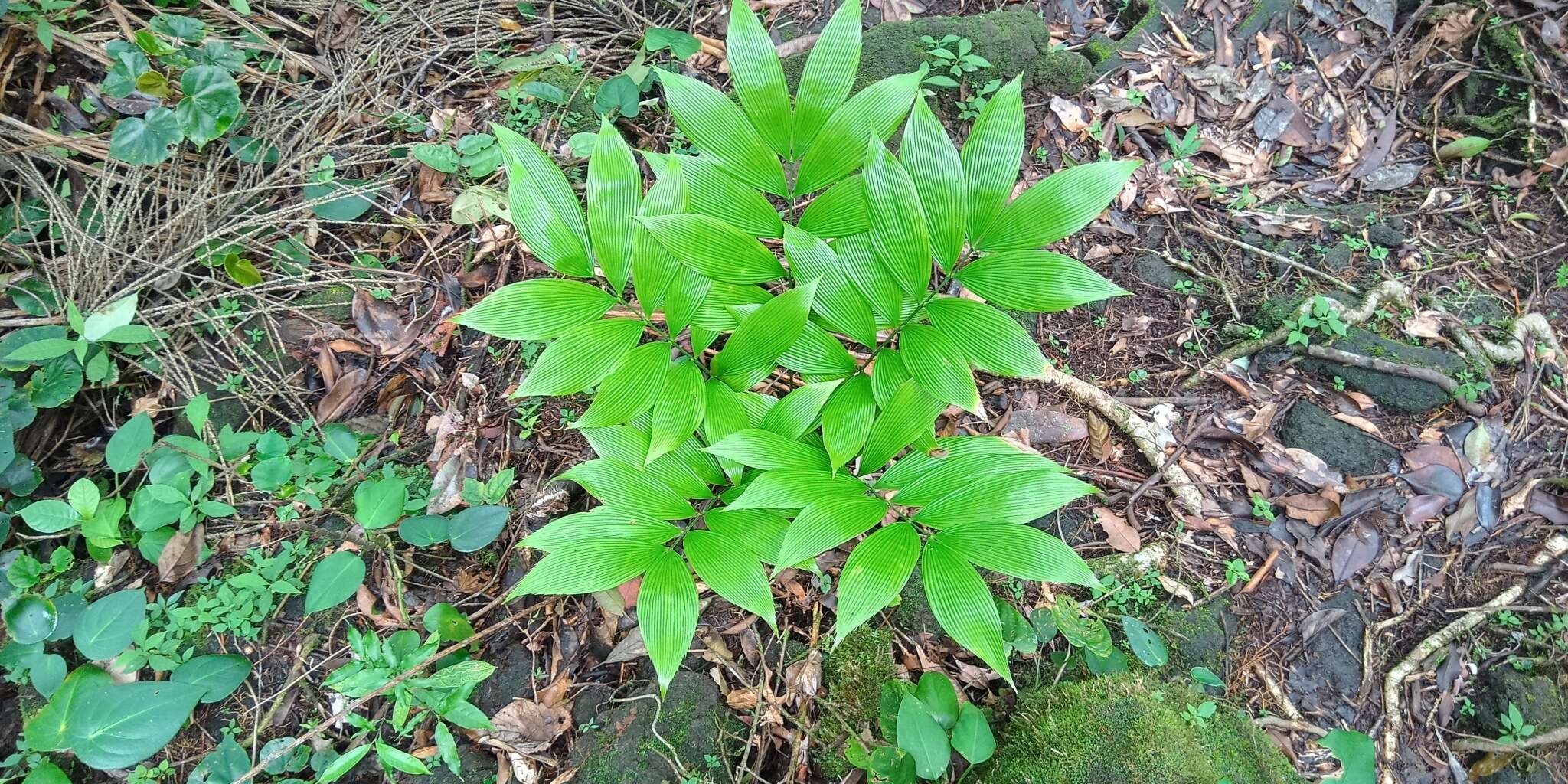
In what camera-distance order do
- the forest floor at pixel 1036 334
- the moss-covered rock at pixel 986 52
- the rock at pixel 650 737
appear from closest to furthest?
the rock at pixel 650 737, the forest floor at pixel 1036 334, the moss-covered rock at pixel 986 52

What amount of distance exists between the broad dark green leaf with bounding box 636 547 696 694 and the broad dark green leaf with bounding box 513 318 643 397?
37 centimetres

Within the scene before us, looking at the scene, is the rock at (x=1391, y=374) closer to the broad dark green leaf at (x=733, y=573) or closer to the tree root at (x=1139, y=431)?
the tree root at (x=1139, y=431)

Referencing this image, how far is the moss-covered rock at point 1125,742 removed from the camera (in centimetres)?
165

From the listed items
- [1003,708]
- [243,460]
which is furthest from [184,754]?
[1003,708]

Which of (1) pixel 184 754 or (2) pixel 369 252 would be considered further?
(2) pixel 369 252

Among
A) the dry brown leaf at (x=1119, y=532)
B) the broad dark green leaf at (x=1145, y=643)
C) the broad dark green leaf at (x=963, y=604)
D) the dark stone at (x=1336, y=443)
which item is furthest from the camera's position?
the dark stone at (x=1336, y=443)

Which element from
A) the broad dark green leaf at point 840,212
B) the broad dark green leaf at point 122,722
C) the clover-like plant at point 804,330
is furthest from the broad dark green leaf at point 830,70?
the broad dark green leaf at point 122,722

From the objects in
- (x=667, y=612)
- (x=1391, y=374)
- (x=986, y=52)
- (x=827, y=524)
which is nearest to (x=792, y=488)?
(x=827, y=524)

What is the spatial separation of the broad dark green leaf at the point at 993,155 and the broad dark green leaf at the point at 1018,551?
21.6 inches

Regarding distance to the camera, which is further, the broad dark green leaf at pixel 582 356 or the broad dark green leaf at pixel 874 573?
the broad dark green leaf at pixel 582 356

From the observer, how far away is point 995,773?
5.64ft

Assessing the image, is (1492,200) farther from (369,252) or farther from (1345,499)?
(369,252)

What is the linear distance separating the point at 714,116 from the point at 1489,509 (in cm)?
271

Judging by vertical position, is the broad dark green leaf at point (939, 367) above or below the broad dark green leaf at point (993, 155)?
below
